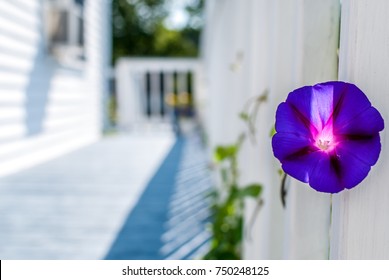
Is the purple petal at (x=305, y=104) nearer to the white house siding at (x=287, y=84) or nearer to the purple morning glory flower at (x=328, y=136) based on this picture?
the purple morning glory flower at (x=328, y=136)

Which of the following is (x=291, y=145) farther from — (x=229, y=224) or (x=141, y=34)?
(x=141, y=34)

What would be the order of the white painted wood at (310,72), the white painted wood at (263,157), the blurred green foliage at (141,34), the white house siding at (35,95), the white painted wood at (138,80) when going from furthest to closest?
the blurred green foliage at (141,34)
the white painted wood at (138,80)
the white house siding at (35,95)
the white painted wood at (263,157)
the white painted wood at (310,72)

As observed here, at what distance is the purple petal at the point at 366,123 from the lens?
1.69 ft

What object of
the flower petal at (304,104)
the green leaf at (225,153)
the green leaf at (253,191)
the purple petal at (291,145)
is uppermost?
the flower petal at (304,104)

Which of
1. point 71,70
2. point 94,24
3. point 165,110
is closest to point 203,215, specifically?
point 71,70

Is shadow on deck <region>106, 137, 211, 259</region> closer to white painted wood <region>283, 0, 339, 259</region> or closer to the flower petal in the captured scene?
white painted wood <region>283, 0, 339, 259</region>

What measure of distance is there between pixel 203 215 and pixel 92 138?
491 cm

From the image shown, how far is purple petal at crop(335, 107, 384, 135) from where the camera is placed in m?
0.52

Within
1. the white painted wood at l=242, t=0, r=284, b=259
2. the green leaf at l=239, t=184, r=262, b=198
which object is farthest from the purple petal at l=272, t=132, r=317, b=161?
the green leaf at l=239, t=184, r=262, b=198

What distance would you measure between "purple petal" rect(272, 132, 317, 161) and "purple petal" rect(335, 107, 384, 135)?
44 millimetres

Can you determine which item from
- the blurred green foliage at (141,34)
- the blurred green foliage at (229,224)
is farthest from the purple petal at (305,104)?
the blurred green foliage at (141,34)

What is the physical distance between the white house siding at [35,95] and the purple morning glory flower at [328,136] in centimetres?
426

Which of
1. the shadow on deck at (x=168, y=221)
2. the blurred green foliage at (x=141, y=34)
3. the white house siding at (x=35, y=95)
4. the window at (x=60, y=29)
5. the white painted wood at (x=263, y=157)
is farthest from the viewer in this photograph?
the blurred green foliage at (x=141, y=34)

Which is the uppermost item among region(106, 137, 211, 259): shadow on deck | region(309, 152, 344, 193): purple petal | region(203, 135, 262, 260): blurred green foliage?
region(309, 152, 344, 193): purple petal
